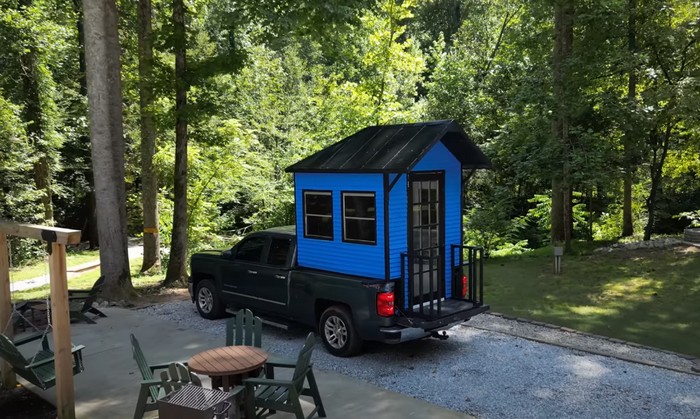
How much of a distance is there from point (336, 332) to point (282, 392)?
237 centimetres

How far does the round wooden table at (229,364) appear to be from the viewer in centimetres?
507

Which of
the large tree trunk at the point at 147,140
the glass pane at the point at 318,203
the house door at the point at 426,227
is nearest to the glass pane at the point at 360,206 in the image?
the glass pane at the point at 318,203

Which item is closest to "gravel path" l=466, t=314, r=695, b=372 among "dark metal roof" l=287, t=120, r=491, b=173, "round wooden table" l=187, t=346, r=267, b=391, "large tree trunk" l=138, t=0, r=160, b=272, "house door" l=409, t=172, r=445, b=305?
"house door" l=409, t=172, r=445, b=305

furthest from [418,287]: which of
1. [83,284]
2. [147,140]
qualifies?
[83,284]

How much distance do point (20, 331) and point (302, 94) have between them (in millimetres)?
19789

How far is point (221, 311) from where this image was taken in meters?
9.77

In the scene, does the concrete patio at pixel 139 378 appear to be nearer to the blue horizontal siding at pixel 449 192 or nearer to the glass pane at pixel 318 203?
the glass pane at pixel 318 203

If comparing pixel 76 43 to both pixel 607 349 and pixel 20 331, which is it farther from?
pixel 607 349

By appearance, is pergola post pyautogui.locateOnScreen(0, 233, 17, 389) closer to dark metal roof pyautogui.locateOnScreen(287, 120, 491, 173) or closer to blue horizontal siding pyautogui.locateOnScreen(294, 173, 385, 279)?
blue horizontal siding pyautogui.locateOnScreen(294, 173, 385, 279)

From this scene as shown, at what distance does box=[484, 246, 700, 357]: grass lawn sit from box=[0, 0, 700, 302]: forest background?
2.03 m

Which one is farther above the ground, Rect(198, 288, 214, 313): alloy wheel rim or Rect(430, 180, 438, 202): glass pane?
Rect(430, 180, 438, 202): glass pane

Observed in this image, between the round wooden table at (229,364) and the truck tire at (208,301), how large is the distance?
166 inches

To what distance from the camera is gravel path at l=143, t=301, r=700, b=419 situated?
580 centimetres

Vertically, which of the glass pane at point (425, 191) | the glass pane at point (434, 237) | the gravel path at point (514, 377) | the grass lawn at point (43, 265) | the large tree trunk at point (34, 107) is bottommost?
the grass lawn at point (43, 265)
